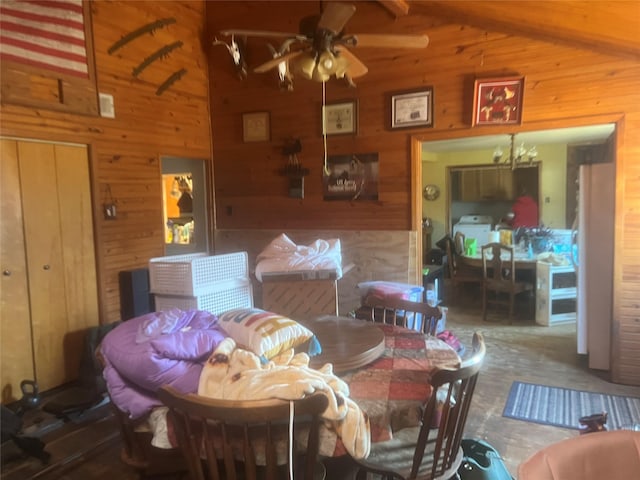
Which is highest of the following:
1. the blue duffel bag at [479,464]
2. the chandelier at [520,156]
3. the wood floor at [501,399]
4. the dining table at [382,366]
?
the chandelier at [520,156]

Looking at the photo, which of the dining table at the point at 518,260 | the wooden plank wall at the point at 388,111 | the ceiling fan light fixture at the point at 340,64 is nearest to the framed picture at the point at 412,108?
the wooden plank wall at the point at 388,111

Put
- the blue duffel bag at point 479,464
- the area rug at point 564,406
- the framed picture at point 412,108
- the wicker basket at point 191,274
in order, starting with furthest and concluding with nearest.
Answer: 1. the framed picture at point 412,108
2. the wicker basket at point 191,274
3. the area rug at point 564,406
4. the blue duffel bag at point 479,464

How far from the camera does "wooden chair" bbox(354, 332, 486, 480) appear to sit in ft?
4.86

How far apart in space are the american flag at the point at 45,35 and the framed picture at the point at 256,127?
5.41 feet

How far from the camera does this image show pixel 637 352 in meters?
3.42

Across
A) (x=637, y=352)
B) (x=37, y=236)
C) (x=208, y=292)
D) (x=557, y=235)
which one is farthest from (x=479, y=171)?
(x=37, y=236)

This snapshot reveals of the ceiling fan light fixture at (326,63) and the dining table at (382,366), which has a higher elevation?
the ceiling fan light fixture at (326,63)

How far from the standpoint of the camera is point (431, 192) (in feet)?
27.4

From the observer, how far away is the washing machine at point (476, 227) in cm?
770

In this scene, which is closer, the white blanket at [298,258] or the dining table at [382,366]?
the dining table at [382,366]

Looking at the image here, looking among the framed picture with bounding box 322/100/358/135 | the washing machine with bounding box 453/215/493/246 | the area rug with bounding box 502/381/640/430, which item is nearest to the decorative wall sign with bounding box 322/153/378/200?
the framed picture with bounding box 322/100/358/135

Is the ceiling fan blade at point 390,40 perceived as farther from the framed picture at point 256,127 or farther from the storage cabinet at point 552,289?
the storage cabinet at point 552,289

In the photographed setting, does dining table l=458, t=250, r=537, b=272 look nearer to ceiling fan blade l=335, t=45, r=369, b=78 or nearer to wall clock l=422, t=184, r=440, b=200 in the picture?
wall clock l=422, t=184, r=440, b=200

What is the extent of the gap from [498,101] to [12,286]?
13.6 feet
